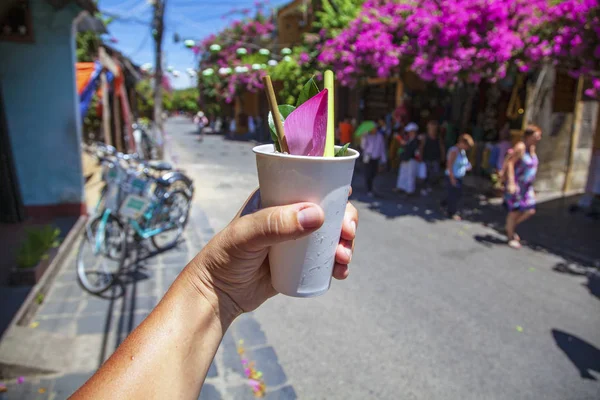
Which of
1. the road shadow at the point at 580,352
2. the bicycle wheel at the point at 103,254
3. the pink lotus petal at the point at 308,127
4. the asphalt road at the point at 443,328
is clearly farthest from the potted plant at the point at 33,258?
the road shadow at the point at 580,352

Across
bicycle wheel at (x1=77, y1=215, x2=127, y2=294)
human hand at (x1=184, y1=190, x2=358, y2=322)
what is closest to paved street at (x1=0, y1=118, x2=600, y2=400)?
Answer: bicycle wheel at (x1=77, y1=215, x2=127, y2=294)

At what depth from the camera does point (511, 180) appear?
19.8ft

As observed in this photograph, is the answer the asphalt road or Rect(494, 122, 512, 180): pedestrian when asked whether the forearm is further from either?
Rect(494, 122, 512, 180): pedestrian

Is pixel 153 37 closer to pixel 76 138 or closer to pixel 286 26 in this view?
pixel 76 138

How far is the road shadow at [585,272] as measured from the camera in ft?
16.7

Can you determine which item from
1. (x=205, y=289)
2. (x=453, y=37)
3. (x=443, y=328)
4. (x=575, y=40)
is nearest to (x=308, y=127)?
(x=205, y=289)

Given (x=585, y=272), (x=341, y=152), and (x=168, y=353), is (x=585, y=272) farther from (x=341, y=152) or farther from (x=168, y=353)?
(x=168, y=353)

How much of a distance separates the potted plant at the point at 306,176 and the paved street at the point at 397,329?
202 cm

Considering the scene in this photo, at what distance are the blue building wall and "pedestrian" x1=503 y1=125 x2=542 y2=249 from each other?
6.57 metres

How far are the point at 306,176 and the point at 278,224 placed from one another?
0.15 m

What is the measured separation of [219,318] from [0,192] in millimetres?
5424

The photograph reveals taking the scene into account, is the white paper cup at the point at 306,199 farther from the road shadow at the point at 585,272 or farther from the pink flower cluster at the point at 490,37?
the pink flower cluster at the point at 490,37

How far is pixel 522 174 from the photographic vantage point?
598 cm

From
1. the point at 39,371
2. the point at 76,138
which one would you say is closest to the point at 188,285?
the point at 39,371
